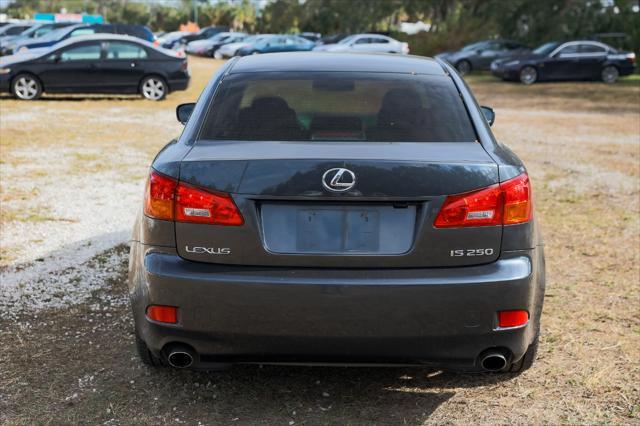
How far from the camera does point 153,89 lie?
2044cm

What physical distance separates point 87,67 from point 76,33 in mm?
9002

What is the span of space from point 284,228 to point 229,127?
80 centimetres

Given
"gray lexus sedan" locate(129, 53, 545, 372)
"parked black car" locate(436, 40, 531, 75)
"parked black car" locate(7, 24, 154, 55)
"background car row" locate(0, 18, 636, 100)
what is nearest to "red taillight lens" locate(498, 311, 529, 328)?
"gray lexus sedan" locate(129, 53, 545, 372)

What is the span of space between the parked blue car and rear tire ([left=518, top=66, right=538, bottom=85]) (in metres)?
16.1

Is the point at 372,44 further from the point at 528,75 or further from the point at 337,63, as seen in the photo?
the point at 337,63

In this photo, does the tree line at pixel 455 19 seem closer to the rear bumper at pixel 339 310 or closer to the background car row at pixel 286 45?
the background car row at pixel 286 45

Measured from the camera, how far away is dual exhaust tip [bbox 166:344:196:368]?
3557 mm

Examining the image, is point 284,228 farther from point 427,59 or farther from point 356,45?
point 356,45

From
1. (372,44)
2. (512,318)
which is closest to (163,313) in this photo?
(512,318)

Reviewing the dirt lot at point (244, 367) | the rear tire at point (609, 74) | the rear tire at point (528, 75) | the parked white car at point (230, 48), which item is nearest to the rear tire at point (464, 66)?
the rear tire at point (528, 75)

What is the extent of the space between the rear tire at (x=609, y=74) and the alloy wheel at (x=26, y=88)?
19.4 meters

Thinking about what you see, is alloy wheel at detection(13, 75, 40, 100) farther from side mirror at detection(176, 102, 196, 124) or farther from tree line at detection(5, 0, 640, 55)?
tree line at detection(5, 0, 640, 55)

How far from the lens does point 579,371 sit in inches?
170

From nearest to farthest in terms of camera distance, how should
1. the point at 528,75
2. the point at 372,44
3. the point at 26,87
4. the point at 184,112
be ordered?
the point at 184,112
the point at 26,87
the point at 528,75
the point at 372,44
